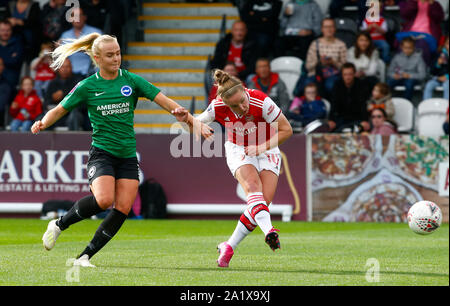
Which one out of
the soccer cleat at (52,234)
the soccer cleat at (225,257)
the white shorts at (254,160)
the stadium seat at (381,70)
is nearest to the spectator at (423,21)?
the stadium seat at (381,70)

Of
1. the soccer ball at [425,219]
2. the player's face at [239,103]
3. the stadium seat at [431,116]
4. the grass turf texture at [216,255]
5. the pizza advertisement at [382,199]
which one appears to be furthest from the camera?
the stadium seat at [431,116]

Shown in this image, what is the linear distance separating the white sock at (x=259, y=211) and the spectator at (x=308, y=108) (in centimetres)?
759

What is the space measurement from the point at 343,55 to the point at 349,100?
136cm

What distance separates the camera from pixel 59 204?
584 inches

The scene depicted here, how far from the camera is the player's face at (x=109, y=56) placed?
7.77m

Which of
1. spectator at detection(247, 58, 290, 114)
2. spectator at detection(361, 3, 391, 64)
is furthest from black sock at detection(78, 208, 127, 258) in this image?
spectator at detection(361, 3, 391, 64)

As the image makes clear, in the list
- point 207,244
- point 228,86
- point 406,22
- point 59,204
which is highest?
point 228,86

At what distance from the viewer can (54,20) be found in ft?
59.5

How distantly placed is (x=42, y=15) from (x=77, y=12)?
145 centimetres

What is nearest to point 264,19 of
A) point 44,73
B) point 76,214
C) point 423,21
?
point 423,21

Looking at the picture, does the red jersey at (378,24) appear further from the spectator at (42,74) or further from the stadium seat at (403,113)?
the spectator at (42,74)

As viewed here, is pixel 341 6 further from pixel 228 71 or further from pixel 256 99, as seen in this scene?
pixel 256 99

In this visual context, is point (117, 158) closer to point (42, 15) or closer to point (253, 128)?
point (253, 128)

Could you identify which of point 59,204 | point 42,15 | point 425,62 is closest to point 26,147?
point 59,204
